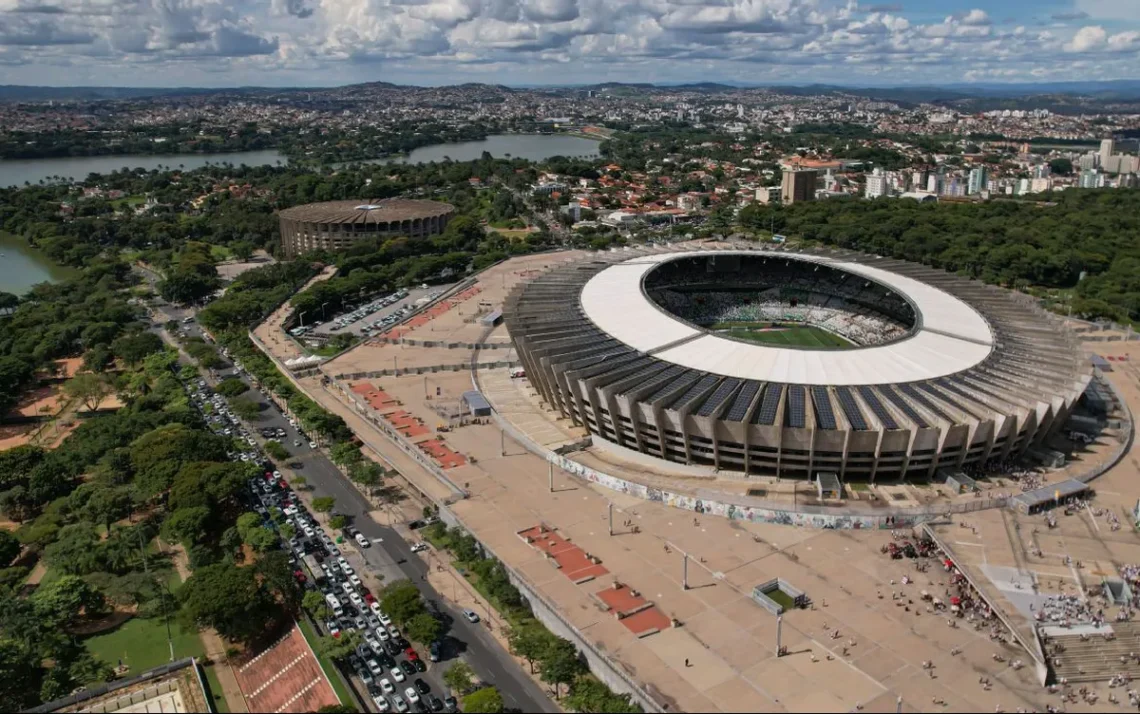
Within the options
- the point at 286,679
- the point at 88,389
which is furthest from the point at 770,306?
the point at 88,389

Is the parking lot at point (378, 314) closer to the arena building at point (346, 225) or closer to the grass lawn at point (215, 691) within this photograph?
the arena building at point (346, 225)

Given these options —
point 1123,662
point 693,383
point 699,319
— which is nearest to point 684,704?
point 1123,662

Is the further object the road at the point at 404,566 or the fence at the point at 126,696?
the road at the point at 404,566

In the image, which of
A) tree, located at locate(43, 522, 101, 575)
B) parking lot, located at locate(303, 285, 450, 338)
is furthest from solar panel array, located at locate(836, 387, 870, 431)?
parking lot, located at locate(303, 285, 450, 338)

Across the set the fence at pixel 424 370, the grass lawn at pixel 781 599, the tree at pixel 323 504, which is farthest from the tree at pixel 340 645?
the fence at pixel 424 370

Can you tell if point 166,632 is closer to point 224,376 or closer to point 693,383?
point 693,383

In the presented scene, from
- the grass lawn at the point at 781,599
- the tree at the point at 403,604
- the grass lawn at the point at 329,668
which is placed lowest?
the grass lawn at the point at 329,668

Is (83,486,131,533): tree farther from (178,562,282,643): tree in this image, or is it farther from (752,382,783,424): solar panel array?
(752,382,783,424): solar panel array

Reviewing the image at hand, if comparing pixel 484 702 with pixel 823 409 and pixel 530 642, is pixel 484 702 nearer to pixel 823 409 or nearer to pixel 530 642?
pixel 530 642
